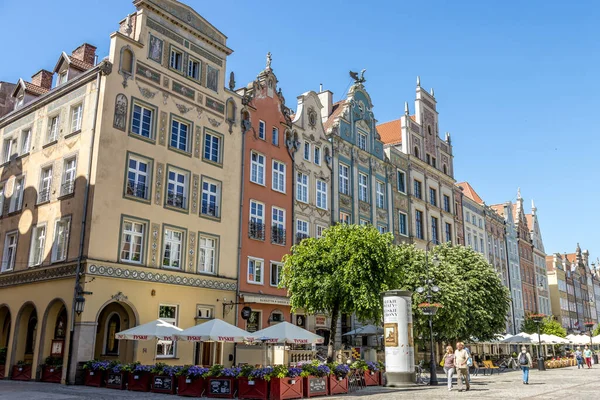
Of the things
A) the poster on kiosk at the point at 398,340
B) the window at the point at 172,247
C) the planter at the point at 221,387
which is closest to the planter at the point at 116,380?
the planter at the point at 221,387

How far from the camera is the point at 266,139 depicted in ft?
101

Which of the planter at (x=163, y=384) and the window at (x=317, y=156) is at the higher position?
the window at (x=317, y=156)

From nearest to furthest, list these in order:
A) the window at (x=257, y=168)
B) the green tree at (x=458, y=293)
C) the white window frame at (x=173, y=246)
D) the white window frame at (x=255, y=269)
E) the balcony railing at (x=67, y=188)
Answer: the balcony railing at (x=67, y=188) < the white window frame at (x=173, y=246) < the white window frame at (x=255, y=269) < the window at (x=257, y=168) < the green tree at (x=458, y=293)

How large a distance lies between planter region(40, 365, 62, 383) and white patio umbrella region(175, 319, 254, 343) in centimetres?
491

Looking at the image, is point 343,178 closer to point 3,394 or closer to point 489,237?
point 3,394

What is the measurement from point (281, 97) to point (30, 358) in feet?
59.1

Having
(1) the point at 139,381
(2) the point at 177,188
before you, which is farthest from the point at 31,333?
(2) the point at 177,188

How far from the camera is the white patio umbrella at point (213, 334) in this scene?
19609 mm

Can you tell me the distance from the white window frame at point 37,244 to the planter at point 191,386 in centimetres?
1009

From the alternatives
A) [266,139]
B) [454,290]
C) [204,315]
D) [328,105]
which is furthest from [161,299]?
[328,105]

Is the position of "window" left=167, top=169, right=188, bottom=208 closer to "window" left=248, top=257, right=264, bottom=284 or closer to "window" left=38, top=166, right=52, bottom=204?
"window" left=248, top=257, right=264, bottom=284

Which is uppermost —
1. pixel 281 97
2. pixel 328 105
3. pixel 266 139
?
pixel 328 105

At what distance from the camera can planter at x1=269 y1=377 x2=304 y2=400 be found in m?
16.9

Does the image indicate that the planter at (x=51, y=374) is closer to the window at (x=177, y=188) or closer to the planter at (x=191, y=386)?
the planter at (x=191, y=386)
